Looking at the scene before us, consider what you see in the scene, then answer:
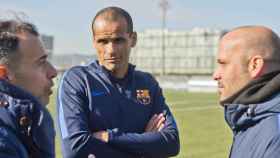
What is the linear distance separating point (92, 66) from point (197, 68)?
3009 inches

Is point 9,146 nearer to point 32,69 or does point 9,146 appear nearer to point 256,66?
point 32,69

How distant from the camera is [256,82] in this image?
234 centimetres

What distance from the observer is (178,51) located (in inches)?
3305

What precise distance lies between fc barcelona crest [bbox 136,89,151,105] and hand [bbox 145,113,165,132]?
0.12 m

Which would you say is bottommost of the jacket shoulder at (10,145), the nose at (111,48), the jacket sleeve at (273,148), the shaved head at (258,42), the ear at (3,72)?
the jacket sleeve at (273,148)

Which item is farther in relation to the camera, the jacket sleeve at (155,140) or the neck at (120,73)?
the neck at (120,73)

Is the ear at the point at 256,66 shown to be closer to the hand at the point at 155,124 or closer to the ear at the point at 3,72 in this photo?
the ear at the point at 3,72

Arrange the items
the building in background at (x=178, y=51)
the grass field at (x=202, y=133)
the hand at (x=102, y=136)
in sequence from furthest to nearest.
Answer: the building in background at (x=178, y=51) < the grass field at (x=202, y=133) < the hand at (x=102, y=136)

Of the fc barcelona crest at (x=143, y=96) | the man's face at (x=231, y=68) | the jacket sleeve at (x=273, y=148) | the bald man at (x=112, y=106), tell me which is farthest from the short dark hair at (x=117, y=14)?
the jacket sleeve at (x=273, y=148)

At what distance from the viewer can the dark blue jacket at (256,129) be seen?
2.19 m

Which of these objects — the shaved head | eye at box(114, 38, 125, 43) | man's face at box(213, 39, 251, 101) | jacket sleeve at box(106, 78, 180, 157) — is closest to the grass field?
jacket sleeve at box(106, 78, 180, 157)

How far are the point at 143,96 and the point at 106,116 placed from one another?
33cm

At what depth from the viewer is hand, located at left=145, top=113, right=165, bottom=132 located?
354cm

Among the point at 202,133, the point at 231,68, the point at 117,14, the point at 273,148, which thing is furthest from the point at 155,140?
the point at 202,133
